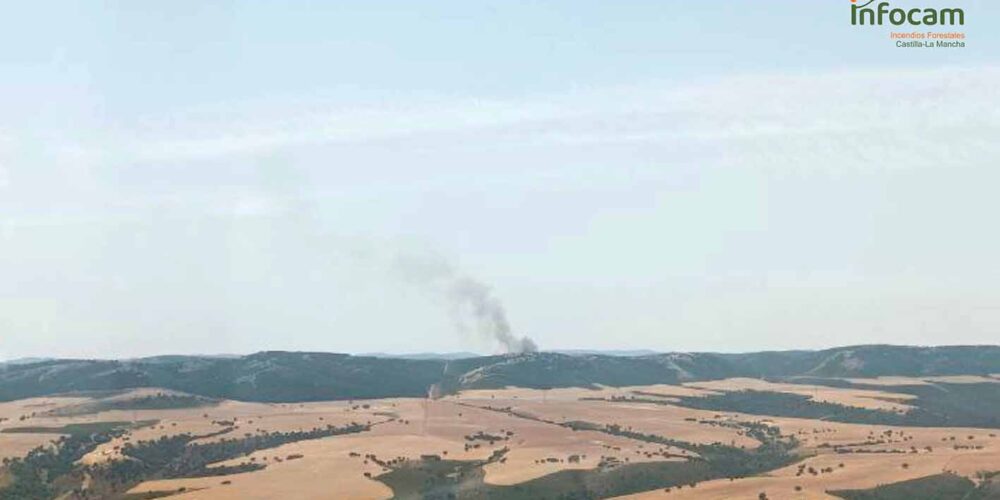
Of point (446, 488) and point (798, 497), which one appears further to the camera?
point (446, 488)

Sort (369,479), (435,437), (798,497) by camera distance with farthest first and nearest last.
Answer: (435,437) → (369,479) → (798,497)

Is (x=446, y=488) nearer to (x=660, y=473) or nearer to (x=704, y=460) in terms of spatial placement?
(x=660, y=473)

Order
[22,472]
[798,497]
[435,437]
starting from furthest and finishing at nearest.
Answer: [435,437], [22,472], [798,497]

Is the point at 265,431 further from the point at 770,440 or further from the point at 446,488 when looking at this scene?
the point at 770,440

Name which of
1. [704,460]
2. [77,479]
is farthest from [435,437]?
[77,479]

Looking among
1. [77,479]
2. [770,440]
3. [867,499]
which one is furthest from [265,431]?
[867,499]

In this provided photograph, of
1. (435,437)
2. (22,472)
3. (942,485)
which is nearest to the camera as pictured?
(942,485)

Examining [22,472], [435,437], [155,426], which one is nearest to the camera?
[22,472]

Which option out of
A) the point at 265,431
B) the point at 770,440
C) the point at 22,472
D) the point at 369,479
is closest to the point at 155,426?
the point at 265,431

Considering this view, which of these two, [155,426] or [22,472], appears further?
[155,426]
